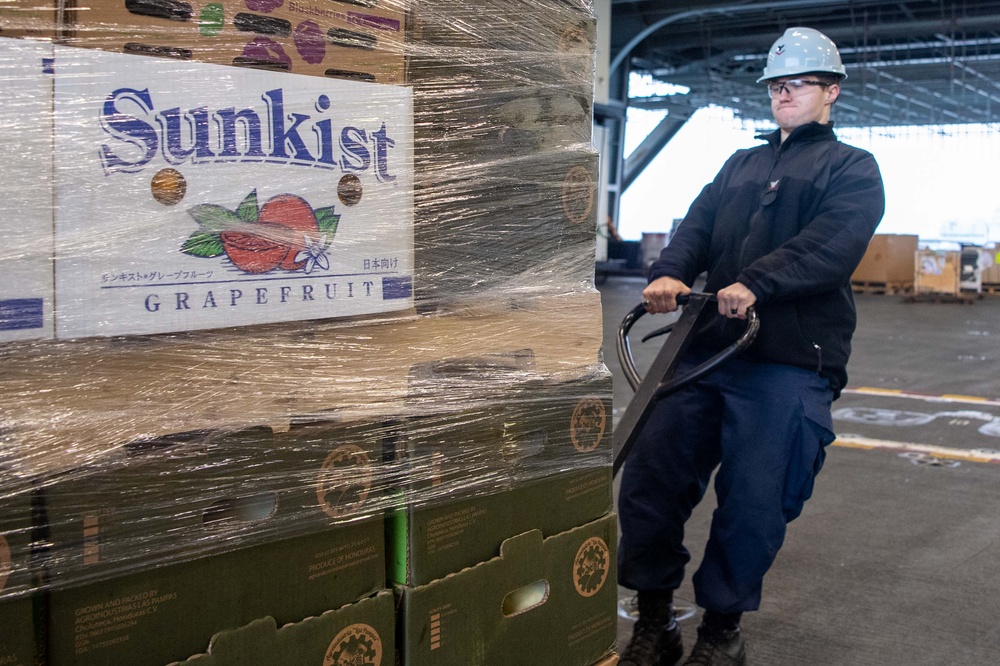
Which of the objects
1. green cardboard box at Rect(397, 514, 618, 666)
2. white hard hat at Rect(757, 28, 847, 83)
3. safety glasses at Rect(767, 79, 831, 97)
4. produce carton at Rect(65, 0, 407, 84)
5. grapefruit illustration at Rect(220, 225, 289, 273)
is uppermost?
white hard hat at Rect(757, 28, 847, 83)

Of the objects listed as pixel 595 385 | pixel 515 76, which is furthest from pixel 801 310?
pixel 515 76

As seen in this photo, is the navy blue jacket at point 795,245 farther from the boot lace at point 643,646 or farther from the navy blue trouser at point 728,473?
the boot lace at point 643,646

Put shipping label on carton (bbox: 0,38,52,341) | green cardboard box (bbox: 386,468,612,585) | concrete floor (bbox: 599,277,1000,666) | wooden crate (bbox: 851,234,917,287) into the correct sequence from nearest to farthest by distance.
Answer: shipping label on carton (bbox: 0,38,52,341), green cardboard box (bbox: 386,468,612,585), concrete floor (bbox: 599,277,1000,666), wooden crate (bbox: 851,234,917,287)

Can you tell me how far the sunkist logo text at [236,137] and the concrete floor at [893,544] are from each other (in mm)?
1839

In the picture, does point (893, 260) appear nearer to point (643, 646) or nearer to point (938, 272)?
point (938, 272)

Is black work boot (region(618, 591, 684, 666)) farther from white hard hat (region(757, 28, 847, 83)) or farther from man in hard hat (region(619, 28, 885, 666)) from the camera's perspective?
white hard hat (region(757, 28, 847, 83))

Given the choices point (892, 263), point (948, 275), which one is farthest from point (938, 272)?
point (892, 263)

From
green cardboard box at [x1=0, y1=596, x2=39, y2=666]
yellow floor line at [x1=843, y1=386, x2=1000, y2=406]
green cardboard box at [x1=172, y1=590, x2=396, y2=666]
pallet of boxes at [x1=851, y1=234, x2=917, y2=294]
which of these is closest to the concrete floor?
yellow floor line at [x1=843, y1=386, x2=1000, y2=406]

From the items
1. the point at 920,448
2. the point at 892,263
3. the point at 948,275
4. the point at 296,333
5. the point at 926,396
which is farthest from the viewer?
the point at 892,263

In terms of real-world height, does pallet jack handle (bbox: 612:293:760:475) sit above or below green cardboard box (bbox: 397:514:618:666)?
above

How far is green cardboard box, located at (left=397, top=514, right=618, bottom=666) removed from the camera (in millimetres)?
1663

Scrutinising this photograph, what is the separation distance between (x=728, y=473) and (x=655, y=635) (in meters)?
0.51

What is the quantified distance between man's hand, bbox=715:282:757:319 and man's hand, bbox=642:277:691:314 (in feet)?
0.55

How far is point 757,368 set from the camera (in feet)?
8.12
